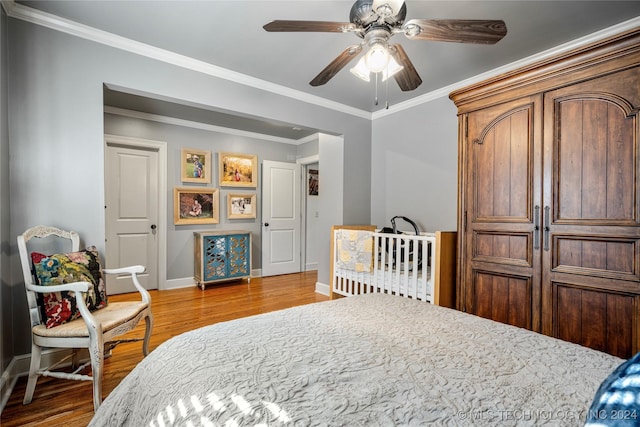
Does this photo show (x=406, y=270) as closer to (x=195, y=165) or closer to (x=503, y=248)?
(x=503, y=248)

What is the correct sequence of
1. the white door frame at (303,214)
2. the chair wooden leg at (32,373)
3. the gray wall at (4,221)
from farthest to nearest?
the white door frame at (303,214) → the gray wall at (4,221) → the chair wooden leg at (32,373)

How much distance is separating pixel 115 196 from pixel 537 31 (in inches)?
188

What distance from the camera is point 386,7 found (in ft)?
4.83

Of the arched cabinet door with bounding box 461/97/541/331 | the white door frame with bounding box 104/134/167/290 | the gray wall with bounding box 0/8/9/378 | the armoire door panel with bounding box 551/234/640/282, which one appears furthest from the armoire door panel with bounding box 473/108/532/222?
the white door frame with bounding box 104/134/167/290

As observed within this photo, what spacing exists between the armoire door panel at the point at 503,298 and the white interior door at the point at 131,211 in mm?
4013

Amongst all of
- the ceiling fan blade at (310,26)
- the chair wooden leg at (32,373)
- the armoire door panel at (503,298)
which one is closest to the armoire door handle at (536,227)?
the armoire door panel at (503,298)

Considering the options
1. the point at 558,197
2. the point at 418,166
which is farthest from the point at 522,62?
the point at 558,197

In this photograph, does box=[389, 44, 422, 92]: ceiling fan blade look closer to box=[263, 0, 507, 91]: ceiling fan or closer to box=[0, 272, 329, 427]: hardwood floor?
box=[263, 0, 507, 91]: ceiling fan

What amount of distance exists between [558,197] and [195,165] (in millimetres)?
4299

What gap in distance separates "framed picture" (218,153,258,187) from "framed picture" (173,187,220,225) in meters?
0.28

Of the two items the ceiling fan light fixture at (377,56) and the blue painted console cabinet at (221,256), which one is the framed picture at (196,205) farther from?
the ceiling fan light fixture at (377,56)

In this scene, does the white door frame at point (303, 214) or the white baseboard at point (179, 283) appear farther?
the white door frame at point (303, 214)

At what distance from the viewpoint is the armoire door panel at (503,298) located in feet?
6.68

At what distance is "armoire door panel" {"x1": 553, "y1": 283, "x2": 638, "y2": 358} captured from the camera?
1.64 meters
